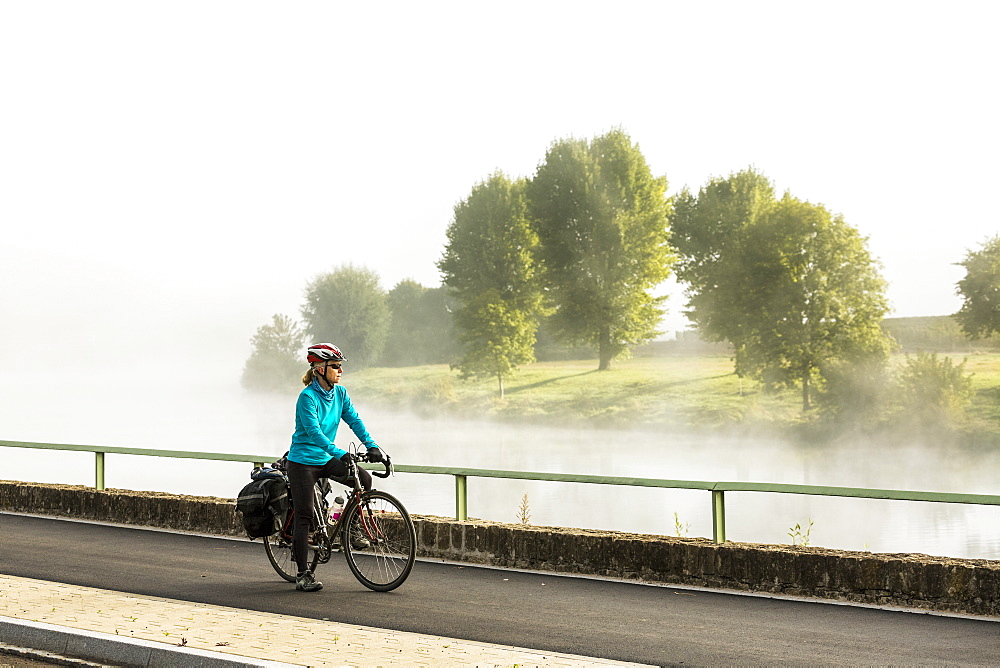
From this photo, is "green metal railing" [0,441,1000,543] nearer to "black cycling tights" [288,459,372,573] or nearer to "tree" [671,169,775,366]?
"black cycling tights" [288,459,372,573]

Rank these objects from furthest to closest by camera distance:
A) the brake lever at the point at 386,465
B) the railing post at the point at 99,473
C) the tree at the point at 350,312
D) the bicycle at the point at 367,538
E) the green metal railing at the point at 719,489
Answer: the tree at the point at 350,312, the railing post at the point at 99,473, the bicycle at the point at 367,538, the brake lever at the point at 386,465, the green metal railing at the point at 719,489

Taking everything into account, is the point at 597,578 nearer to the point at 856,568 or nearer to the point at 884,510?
the point at 856,568

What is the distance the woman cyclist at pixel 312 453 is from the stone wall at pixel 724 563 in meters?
1.69

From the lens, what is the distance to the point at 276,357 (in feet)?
339

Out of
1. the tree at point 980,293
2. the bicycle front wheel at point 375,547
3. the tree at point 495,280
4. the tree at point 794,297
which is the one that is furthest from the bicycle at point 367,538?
the tree at point 495,280

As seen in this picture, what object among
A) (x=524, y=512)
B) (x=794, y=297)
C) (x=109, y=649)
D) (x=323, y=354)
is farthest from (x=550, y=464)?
(x=109, y=649)

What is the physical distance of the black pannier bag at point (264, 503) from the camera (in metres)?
9.16

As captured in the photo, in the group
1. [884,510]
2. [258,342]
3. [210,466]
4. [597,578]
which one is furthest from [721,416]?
[597,578]

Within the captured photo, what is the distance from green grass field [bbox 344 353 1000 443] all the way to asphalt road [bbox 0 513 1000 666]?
57.2 metres

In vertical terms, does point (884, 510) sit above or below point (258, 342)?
below

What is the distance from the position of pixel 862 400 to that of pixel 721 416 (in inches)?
528

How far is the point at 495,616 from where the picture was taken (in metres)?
7.89

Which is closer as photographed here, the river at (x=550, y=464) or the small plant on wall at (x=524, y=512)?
the small plant on wall at (x=524, y=512)

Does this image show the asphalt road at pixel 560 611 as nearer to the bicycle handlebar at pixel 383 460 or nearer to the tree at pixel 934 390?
the bicycle handlebar at pixel 383 460
